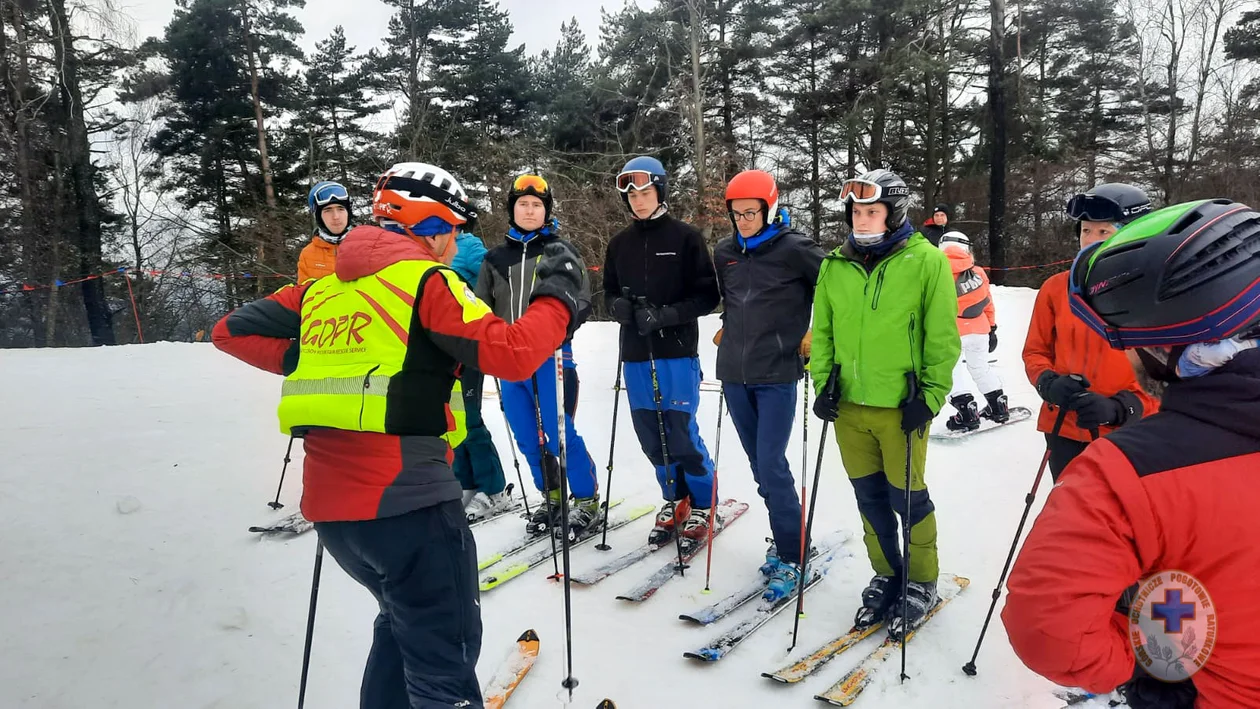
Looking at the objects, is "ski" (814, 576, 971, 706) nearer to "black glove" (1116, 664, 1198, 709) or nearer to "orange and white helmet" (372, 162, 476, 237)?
"black glove" (1116, 664, 1198, 709)

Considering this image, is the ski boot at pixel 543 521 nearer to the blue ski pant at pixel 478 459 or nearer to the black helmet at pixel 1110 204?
the blue ski pant at pixel 478 459

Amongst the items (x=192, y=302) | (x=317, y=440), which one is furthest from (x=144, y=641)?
(x=192, y=302)

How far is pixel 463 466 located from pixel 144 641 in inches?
85.6

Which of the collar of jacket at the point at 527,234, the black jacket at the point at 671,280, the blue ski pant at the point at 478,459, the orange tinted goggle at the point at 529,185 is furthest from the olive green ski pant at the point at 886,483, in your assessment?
the blue ski pant at the point at 478,459

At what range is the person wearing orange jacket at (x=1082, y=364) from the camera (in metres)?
2.79

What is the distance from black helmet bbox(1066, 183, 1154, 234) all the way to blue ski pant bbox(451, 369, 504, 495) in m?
3.62

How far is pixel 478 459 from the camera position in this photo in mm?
5211

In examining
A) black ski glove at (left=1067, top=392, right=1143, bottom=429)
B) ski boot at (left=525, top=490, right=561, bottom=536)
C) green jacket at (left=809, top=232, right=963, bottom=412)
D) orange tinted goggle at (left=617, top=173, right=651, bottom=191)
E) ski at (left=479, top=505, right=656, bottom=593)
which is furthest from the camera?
ski boot at (left=525, top=490, right=561, bottom=536)

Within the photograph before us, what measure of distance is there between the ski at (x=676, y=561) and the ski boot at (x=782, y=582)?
0.58m

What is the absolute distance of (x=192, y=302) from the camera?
64.0 ft

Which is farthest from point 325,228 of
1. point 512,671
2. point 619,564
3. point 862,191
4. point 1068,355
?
point 1068,355

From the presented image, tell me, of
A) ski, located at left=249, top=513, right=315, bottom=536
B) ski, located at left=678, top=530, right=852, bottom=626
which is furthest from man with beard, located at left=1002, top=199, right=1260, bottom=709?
ski, located at left=249, top=513, right=315, bottom=536

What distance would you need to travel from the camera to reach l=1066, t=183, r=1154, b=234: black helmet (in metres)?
2.94

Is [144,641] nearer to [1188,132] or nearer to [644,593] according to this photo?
[644,593]
